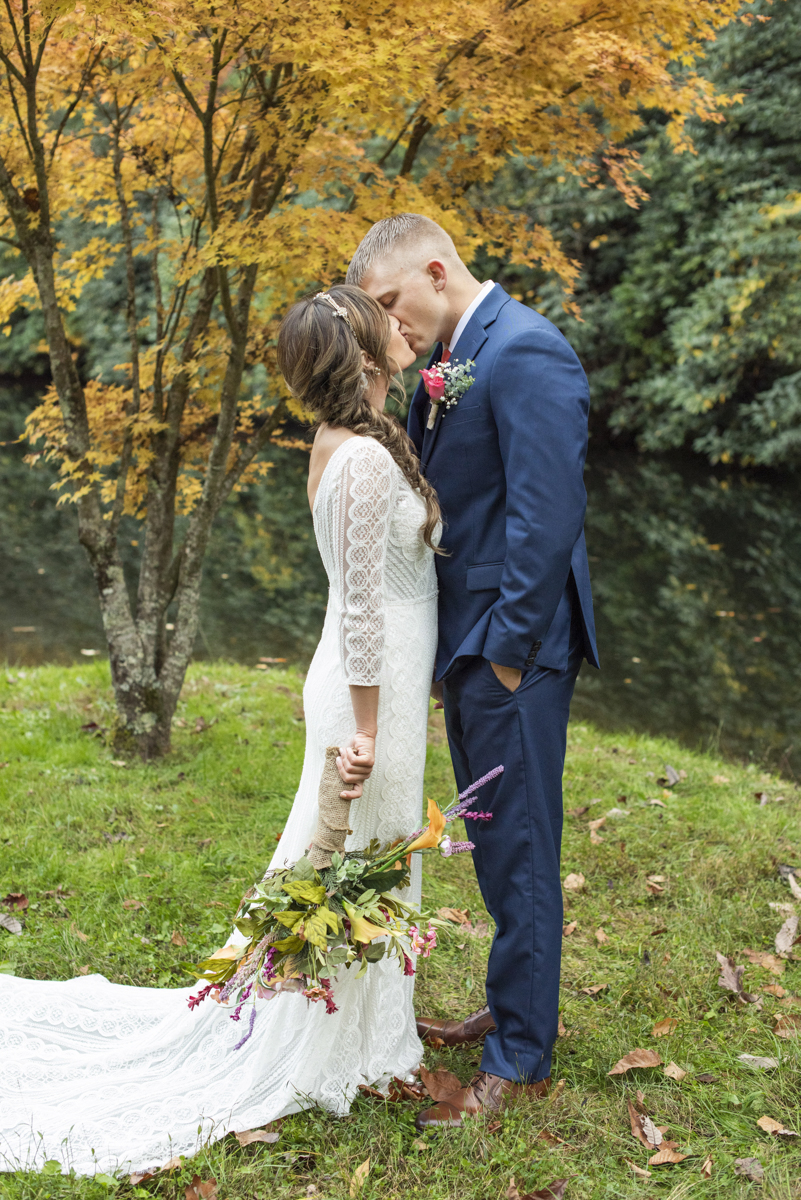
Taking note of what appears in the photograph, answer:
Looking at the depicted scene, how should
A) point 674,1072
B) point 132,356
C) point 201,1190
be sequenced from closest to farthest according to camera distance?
point 201,1190, point 674,1072, point 132,356

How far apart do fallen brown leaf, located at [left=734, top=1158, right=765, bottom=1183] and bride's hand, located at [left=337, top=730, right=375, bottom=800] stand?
1.27 metres

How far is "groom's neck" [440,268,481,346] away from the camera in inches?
100

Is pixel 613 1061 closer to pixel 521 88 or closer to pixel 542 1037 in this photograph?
pixel 542 1037

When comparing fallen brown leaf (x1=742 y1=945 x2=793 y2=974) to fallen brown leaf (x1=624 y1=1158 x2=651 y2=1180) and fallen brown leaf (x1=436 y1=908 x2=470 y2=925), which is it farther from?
fallen brown leaf (x1=624 y1=1158 x2=651 y2=1180)

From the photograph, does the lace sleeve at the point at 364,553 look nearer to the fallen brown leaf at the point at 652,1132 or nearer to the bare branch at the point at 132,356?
the fallen brown leaf at the point at 652,1132

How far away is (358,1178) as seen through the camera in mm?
2199

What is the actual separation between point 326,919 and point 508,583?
92cm

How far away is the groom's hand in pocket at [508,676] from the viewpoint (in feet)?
7.79

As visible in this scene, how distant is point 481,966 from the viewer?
3230 millimetres

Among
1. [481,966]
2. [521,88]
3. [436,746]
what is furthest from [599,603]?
[481,966]

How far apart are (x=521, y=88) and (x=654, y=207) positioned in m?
14.1

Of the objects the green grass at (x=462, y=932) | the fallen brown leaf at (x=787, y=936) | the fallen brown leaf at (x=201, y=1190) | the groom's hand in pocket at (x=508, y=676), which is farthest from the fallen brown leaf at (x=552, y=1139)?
the fallen brown leaf at (x=787, y=936)

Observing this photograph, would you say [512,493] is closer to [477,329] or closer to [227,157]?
[477,329]

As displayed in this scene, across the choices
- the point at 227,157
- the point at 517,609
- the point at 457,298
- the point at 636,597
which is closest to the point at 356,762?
the point at 517,609
